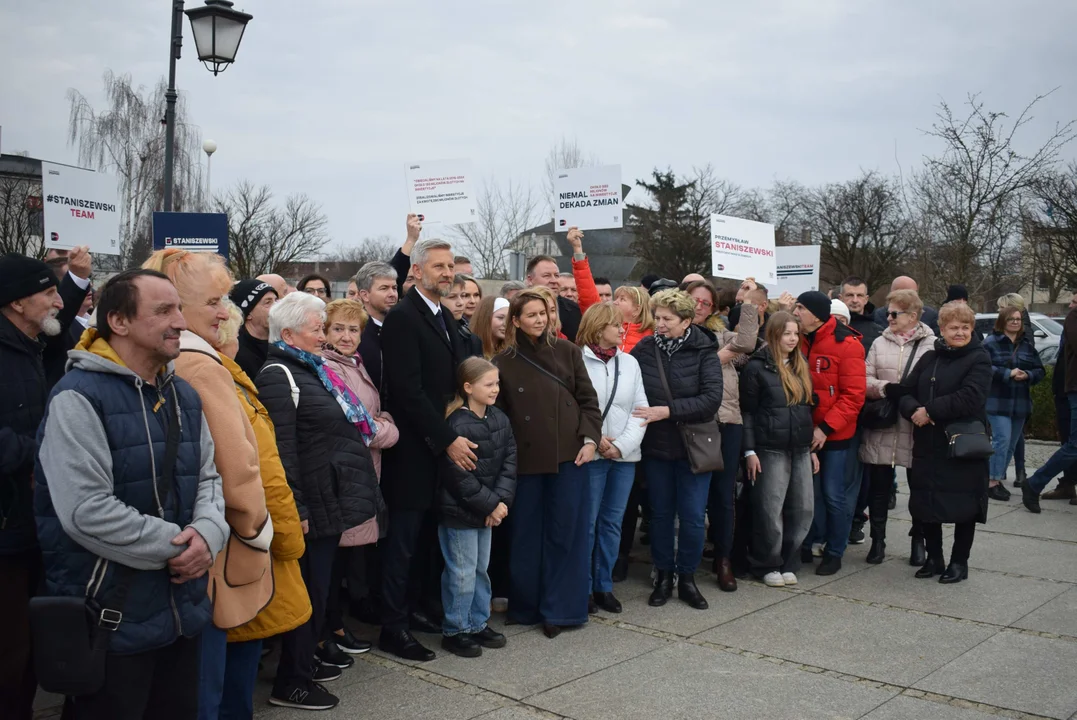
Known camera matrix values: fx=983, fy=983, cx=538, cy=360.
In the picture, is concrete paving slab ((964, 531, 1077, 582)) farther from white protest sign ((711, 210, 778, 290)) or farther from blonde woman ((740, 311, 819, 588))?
white protest sign ((711, 210, 778, 290))

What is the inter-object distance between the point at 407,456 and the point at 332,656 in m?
1.19

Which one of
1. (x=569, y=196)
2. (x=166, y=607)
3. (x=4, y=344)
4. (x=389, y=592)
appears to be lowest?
(x=389, y=592)

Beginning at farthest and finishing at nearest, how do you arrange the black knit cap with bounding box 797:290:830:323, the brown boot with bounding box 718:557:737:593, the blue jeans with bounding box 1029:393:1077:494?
the blue jeans with bounding box 1029:393:1077:494
the black knit cap with bounding box 797:290:830:323
the brown boot with bounding box 718:557:737:593

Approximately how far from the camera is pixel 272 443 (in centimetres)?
416

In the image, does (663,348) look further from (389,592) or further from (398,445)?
(389,592)

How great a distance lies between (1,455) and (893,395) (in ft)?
20.9

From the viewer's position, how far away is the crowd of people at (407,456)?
3.28 meters

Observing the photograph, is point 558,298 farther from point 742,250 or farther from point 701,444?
point 742,250

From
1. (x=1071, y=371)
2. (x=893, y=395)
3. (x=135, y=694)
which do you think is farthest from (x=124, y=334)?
(x=1071, y=371)

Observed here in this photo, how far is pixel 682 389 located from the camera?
6.88 meters

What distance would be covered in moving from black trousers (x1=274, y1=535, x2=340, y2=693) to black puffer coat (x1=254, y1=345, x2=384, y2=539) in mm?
126

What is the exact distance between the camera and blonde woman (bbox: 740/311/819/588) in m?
7.38

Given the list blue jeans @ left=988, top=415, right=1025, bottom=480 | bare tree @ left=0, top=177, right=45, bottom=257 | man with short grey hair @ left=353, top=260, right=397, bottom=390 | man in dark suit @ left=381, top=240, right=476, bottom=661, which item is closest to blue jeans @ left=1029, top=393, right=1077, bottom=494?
blue jeans @ left=988, top=415, right=1025, bottom=480

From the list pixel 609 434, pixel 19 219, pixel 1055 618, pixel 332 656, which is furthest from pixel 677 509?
pixel 19 219
